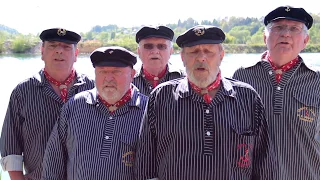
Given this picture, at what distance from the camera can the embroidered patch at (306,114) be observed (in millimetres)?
2451

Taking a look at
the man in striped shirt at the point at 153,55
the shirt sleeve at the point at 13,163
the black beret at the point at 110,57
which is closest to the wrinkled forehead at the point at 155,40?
the man in striped shirt at the point at 153,55

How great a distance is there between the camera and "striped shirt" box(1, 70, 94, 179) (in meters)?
2.59

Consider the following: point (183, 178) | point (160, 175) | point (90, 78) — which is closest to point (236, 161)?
point (183, 178)

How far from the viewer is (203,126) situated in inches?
78.8

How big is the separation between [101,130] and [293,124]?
50.0 inches

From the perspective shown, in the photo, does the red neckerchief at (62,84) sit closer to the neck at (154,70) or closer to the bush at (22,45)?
the neck at (154,70)

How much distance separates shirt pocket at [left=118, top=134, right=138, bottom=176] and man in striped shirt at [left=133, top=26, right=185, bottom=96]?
94 centimetres

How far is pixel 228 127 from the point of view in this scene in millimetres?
2002

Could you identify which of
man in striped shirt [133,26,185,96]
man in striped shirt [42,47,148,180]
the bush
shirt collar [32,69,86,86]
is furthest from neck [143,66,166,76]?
the bush

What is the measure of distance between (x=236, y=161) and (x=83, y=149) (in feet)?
2.94

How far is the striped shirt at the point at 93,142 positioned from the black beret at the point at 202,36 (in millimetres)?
542

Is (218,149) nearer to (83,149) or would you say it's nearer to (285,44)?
(83,149)

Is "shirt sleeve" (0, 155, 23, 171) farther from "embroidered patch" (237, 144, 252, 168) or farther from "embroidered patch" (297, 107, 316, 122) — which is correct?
"embroidered patch" (297, 107, 316, 122)

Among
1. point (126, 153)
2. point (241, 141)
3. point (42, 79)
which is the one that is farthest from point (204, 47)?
point (42, 79)
